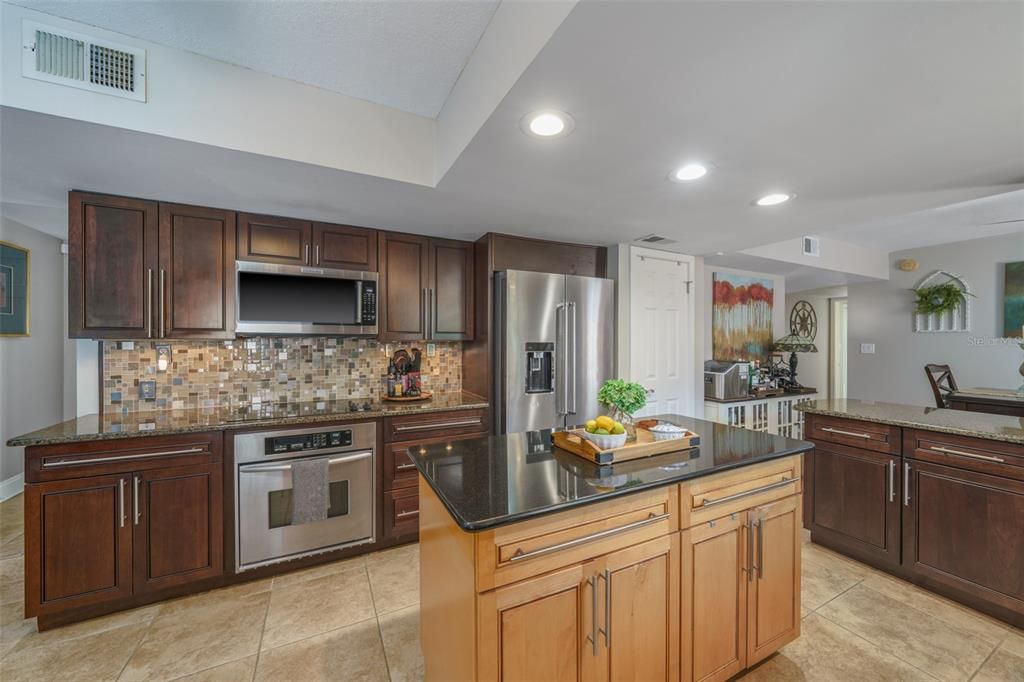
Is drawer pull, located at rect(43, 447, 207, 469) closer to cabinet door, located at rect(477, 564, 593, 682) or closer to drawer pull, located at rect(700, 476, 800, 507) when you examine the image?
cabinet door, located at rect(477, 564, 593, 682)

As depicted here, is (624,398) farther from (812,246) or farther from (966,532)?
(812,246)

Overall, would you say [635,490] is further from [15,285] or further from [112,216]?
[15,285]

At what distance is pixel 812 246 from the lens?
4668 mm

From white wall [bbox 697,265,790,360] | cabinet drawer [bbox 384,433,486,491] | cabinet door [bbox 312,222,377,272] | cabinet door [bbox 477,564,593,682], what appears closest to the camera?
cabinet door [bbox 477,564,593,682]

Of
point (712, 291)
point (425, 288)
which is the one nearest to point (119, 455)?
point (425, 288)

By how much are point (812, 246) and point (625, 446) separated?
4.55m

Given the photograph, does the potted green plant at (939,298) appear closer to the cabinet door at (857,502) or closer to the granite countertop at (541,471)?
the cabinet door at (857,502)

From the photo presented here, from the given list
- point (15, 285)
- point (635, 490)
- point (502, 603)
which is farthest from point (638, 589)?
point (15, 285)

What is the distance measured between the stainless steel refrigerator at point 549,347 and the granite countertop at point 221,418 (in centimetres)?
31

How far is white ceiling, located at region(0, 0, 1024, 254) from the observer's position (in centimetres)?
109

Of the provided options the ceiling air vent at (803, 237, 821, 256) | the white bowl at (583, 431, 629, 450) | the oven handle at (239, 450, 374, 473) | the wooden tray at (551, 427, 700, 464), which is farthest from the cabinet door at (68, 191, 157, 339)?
the ceiling air vent at (803, 237, 821, 256)

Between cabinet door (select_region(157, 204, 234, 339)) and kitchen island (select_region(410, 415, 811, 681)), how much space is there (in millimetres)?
1770

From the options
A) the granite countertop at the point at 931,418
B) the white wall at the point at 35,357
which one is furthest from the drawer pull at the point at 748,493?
the white wall at the point at 35,357

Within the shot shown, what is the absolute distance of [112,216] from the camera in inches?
89.7
